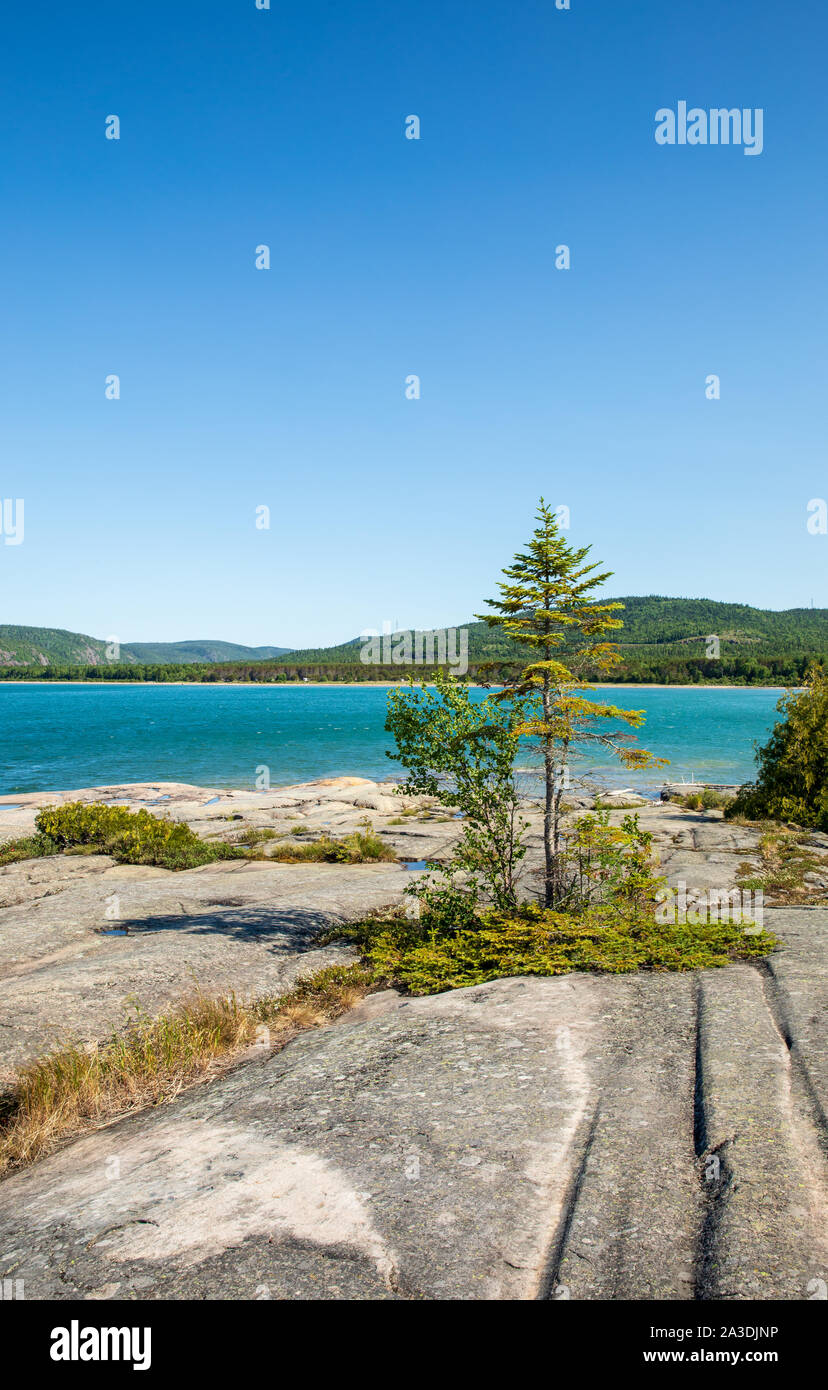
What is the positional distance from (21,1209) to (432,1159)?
12.2 feet

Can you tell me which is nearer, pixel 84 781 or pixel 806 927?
pixel 806 927

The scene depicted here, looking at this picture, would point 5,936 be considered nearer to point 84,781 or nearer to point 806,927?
point 806,927

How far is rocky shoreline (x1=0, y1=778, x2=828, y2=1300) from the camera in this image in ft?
17.2

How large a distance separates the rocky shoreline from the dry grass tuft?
1.25 feet

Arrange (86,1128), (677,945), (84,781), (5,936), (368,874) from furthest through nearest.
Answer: (84,781)
(368,874)
(5,936)
(677,945)
(86,1128)

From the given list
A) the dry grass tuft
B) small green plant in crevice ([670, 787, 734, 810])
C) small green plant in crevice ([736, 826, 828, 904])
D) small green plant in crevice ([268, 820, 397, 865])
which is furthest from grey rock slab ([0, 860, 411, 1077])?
small green plant in crevice ([670, 787, 734, 810])

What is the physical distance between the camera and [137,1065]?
932 cm

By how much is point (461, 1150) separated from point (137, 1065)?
4.77 metres

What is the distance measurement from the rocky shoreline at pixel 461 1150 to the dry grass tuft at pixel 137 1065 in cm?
38

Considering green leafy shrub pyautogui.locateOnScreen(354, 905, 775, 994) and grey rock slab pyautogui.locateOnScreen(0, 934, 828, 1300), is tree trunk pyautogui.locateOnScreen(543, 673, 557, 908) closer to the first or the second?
green leafy shrub pyautogui.locateOnScreen(354, 905, 775, 994)

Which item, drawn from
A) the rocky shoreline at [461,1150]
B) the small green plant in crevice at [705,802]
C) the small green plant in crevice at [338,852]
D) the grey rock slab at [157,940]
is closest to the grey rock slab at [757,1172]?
the rocky shoreline at [461,1150]

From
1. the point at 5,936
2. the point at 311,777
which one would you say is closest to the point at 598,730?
the point at 5,936

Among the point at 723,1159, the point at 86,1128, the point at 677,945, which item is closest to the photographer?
the point at 723,1159

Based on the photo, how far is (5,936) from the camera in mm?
15195
